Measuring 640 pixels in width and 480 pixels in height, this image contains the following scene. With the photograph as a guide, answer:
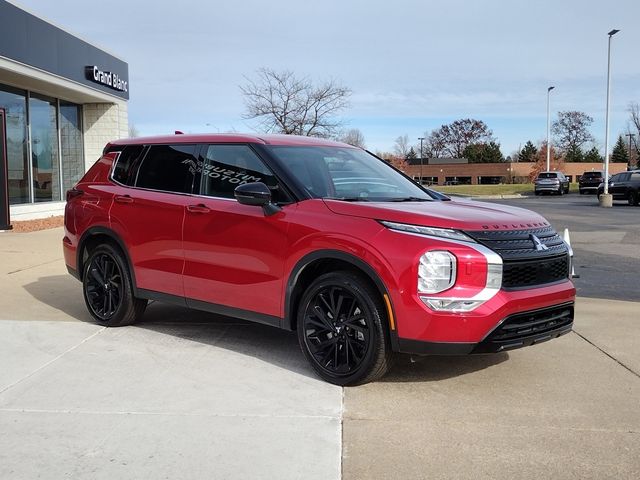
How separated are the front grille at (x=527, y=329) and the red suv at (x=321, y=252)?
0.01m

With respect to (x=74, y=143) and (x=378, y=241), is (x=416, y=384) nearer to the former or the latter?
(x=378, y=241)

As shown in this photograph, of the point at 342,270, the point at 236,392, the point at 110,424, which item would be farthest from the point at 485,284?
the point at 110,424

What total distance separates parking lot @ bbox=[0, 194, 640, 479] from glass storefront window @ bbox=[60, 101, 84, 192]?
1530 cm

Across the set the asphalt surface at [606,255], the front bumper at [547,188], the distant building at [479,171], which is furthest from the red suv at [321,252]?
the distant building at [479,171]

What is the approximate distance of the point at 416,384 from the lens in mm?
4645

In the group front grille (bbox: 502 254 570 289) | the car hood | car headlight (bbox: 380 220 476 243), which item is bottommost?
front grille (bbox: 502 254 570 289)

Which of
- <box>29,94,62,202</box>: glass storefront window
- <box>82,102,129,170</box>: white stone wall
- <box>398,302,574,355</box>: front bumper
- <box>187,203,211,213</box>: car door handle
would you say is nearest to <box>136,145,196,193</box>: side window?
<box>187,203,211,213</box>: car door handle

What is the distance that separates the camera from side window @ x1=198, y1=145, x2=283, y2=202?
16.8 ft

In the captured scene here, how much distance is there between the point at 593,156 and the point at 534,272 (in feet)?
338

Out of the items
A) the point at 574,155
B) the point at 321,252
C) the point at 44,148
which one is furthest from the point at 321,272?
the point at 574,155

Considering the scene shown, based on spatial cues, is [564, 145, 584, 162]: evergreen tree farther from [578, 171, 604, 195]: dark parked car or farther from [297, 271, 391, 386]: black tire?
[297, 271, 391, 386]: black tire

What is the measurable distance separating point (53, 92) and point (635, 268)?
1658 centimetres

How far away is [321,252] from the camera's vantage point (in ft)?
14.8

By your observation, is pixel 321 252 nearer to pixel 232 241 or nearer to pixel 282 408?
pixel 232 241
